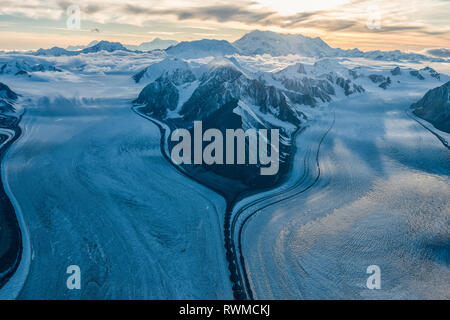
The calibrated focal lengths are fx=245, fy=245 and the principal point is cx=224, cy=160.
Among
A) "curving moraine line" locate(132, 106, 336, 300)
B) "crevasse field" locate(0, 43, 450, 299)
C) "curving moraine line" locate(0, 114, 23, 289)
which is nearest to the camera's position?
"curving moraine line" locate(132, 106, 336, 300)

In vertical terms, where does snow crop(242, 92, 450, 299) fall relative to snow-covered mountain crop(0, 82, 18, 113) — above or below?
below

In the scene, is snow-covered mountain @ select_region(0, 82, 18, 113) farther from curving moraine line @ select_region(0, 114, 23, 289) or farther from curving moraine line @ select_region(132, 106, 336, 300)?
curving moraine line @ select_region(132, 106, 336, 300)

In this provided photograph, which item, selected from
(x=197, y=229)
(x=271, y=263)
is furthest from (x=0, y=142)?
(x=271, y=263)

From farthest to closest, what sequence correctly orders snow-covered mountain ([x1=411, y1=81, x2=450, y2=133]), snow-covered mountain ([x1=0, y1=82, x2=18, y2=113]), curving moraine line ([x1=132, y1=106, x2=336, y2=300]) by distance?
1. snow-covered mountain ([x1=0, y1=82, x2=18, y2=113])
2. snow-covered mountain ([x1=411, y1=81, x2=450, y2=133])
3. curving moraine line ([x1=132, y1=106, x2=336, y2=300])

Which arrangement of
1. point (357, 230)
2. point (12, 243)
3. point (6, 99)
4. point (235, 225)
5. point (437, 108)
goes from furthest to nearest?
point (6, 99), point (437, 108), point (235, 225), point (357, 230), point (12, 243)

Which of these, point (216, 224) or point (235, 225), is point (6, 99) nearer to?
point (216, 224)

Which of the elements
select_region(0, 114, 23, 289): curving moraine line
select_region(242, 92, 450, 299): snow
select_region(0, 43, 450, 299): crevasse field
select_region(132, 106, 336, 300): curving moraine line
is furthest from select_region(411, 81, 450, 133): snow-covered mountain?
select_region(0, 114, 23, 289): curving moraine line

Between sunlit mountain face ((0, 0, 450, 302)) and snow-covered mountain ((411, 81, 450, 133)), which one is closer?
sunlit mountain face ((0, 0, 450, 302))

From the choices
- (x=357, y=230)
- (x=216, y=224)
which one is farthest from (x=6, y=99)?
(x=357, y=230)

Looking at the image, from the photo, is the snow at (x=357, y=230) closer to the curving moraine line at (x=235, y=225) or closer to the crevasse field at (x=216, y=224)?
the crevasse field at (x=216, y=224)
